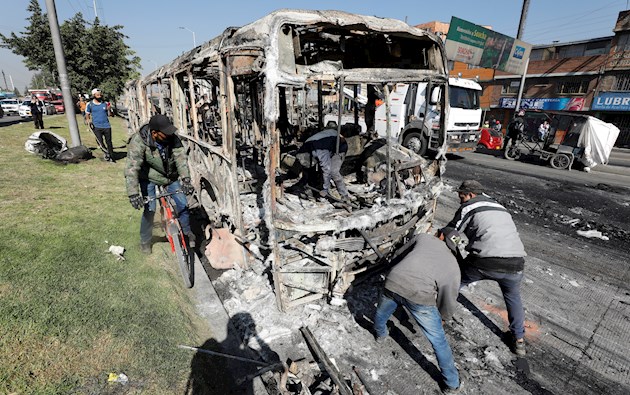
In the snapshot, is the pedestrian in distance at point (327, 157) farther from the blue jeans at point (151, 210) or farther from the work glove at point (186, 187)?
the blue jeans at point (151, 210)

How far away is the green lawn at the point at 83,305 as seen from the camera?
2.36m

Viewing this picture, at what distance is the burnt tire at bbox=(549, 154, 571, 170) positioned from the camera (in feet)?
38.6

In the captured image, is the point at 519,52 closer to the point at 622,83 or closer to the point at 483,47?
the point at 483,47

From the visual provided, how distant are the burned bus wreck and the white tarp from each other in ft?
33.6

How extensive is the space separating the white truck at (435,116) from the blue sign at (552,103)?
17.2 m

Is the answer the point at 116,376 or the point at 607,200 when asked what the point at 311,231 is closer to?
the point at 116,376

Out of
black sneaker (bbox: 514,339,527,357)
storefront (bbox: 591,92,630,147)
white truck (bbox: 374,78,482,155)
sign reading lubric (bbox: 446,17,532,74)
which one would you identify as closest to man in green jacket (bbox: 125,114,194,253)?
black sneaker (bbox: 514,339,527,357)

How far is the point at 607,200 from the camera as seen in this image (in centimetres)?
821

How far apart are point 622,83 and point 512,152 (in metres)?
15.3

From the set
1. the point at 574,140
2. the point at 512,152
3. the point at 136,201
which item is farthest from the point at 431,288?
the point at 512,152

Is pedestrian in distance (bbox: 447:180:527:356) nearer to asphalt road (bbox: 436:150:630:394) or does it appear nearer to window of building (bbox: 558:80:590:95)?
asphalt road (bbox: 436:150:630:394)

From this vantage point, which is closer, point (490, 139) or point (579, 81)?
point (490, 139)

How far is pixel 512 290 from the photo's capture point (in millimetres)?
3133

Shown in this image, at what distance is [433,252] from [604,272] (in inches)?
162
